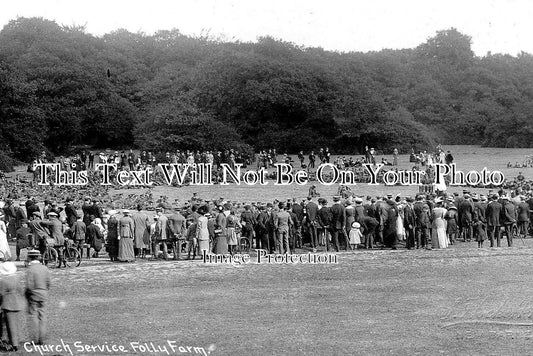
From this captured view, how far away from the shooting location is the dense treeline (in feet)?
189

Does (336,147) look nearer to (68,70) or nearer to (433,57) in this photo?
(68,70)

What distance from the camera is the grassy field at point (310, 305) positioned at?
13.4 meters

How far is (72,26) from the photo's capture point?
86438mm

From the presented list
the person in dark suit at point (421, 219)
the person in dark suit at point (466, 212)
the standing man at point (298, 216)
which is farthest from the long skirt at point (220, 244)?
the person in dark suit at point (466, 212)

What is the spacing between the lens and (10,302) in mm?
12602

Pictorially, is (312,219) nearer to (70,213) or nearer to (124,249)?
(124,249)

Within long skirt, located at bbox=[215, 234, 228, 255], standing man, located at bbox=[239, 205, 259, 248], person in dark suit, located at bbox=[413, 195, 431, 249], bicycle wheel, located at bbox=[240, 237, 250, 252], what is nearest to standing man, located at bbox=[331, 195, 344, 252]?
person in dark suit, located at bbox=[413, 195, 431, 249]

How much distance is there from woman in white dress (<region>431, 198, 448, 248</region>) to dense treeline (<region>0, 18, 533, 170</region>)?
3349 cm

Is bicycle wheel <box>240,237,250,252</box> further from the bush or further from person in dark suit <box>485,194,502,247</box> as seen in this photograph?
the bush

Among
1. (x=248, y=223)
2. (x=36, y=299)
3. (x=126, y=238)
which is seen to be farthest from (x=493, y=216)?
(x=36, y=299)

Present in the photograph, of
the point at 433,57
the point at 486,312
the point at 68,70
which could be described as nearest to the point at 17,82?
the point at 68,70

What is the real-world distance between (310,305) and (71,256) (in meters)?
8.57

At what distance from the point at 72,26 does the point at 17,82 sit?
35.0 m
